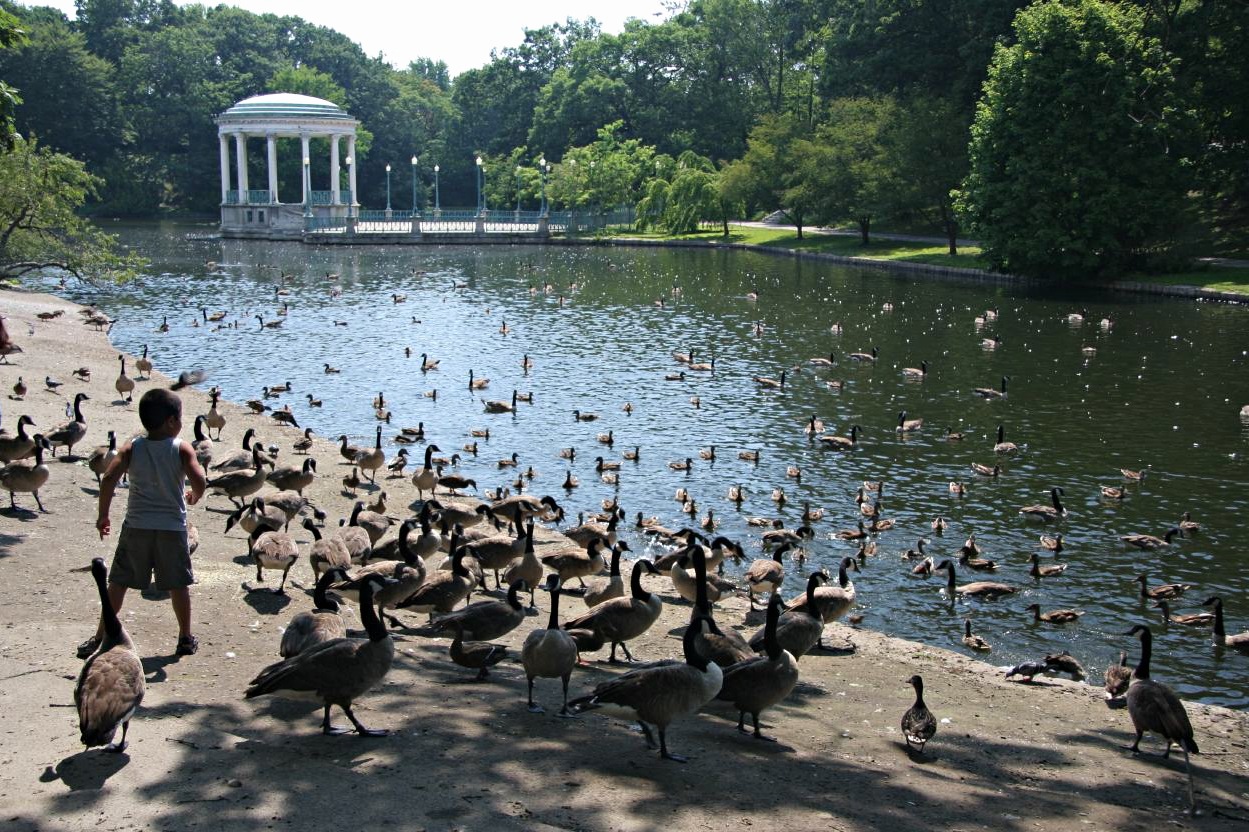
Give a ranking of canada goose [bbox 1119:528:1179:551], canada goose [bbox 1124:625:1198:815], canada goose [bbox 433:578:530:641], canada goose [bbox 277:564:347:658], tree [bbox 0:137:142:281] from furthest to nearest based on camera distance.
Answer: tree [bbox 0:137:142:281] → canada goose [bbox 1119:528:1179:551] → canada goose [bbox 433:578:530:641] → canada goose [bbox 1124:625:1198:815] → canada goose [bbox 277:564:347:658]

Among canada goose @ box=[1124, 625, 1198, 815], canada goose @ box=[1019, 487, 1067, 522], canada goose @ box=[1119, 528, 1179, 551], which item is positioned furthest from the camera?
canada goose @ box=[1019, 487, 1067, 522]

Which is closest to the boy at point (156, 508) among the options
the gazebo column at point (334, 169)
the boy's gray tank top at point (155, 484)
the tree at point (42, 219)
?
the boy's gray tank top at point (155, 484)

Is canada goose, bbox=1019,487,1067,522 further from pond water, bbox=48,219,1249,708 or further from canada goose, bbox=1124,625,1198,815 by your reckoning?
canada goose, bbox=1124,625,1198,815

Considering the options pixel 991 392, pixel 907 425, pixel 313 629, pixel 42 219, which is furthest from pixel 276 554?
pixel 42 219

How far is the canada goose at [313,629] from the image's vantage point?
391 inches

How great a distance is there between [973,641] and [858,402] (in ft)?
56.1

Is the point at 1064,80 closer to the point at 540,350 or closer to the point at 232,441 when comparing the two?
the point at 540,350

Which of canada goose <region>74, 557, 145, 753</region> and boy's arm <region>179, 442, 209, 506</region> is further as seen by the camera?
boy's arm <region>179, 442, 209, 506</region>

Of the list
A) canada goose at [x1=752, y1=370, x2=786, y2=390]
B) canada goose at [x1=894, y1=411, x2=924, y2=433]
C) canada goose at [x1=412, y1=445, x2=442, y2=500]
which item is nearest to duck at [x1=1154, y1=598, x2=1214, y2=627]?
canada goose at [x1=894, y1=411, x2=924, y2=433]

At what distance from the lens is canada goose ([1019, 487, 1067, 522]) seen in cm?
2055

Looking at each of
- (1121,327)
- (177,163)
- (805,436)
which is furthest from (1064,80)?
(177,163)

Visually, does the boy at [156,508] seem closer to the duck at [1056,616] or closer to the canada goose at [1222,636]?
the duck at [1056,616]

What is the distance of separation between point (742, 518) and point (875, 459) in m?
5.72

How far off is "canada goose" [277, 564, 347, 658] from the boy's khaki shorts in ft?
3.64
